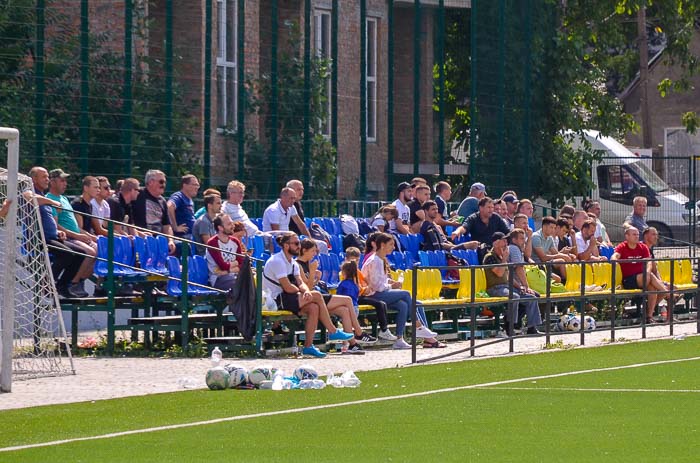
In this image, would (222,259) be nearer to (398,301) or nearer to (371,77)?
(398,301)

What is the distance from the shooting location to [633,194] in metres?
38.4

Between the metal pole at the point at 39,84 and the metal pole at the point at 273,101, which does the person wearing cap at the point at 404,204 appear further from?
the metal pole at the point at 39,84

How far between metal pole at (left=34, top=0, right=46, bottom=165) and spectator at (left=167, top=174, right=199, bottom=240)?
2215mm

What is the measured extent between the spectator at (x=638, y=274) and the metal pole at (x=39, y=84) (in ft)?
27.5

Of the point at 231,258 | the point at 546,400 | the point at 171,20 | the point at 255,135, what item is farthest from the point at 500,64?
the point at 546,400

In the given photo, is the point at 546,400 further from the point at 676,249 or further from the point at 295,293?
the point at 676,249

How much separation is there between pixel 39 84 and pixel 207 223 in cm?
343

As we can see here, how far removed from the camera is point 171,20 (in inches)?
933

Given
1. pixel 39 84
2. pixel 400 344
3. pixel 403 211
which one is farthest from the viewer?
pixel 403 211

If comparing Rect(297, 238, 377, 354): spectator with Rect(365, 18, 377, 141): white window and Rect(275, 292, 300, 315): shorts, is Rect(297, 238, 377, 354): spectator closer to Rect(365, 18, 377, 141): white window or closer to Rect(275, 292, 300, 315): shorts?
Rect(275, 292, 300, 315): shorts

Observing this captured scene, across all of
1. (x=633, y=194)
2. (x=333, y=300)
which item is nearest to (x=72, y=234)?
(x=333, y=300)

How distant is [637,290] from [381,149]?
761 centimetres

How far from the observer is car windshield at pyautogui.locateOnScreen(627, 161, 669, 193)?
38.3 meters

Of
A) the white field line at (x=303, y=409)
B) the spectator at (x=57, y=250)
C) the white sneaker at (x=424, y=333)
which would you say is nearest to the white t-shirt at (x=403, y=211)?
the white sneaker at (x=424, y=333)
